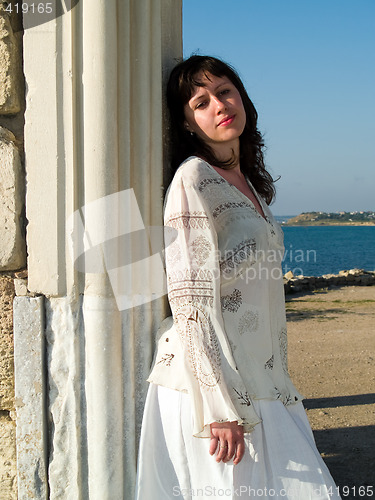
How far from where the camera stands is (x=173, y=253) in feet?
6.55

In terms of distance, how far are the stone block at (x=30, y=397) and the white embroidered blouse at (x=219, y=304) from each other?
17.6 inches

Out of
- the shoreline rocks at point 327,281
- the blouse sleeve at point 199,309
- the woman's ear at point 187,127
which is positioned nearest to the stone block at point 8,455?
the blouse sleeve at point 199,309

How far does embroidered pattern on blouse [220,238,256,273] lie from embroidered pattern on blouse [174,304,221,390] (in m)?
0.20

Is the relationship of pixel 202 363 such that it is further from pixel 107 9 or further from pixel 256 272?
pixel 107 9

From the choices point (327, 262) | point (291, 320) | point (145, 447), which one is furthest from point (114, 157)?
point (327, 262)

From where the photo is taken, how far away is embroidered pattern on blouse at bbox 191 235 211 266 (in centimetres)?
195

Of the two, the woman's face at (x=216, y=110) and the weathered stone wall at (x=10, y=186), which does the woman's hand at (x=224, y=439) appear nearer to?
the weathered stone wall at (x=10, y=186)

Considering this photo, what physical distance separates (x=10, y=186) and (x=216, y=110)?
0.84m

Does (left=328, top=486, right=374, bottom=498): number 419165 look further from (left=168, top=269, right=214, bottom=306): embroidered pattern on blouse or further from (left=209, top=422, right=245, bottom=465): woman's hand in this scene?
(left=168, top=269, right=214, bottom=306): embroidered pattern on blouse

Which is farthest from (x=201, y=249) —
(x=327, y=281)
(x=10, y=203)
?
(x=327, y=281)

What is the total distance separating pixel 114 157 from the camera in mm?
2031

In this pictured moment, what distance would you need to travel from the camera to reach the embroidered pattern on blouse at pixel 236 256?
2037 mm

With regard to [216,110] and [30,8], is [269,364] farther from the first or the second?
[30,8]

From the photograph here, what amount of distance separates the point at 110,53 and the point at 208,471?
1.46m
